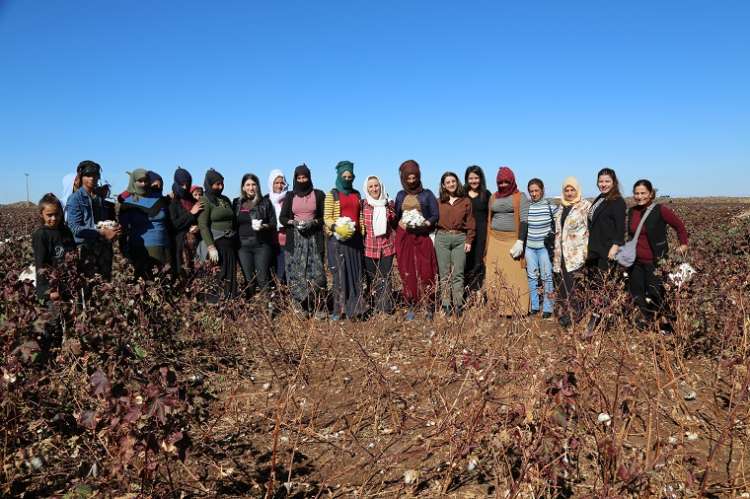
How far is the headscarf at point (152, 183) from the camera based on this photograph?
5446 millimetres

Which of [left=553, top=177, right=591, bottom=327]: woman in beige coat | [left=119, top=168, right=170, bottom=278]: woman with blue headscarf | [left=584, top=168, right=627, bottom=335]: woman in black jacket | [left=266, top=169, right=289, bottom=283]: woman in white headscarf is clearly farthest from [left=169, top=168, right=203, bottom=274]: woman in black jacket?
[left=584, top=168, right=627, bottom=335]: woman in black jacket

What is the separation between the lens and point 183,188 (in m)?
5.88

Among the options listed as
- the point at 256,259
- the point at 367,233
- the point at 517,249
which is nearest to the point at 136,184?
the point at 256,259

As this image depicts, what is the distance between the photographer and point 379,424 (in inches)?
126

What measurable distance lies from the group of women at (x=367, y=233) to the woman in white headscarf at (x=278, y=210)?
0.02 meters

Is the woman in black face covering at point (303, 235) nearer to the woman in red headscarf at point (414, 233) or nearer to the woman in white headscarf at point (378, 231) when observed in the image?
the woman in white headscarf at point (378, 231)

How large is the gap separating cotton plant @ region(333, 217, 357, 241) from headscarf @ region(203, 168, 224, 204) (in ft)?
4.28

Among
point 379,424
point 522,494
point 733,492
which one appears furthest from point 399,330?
point 733,492

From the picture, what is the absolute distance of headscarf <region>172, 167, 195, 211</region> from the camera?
5.87 meters

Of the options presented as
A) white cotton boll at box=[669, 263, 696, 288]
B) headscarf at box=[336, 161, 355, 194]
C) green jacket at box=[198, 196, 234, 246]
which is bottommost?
white cotton boll at box=[669, 263, 696, 288]

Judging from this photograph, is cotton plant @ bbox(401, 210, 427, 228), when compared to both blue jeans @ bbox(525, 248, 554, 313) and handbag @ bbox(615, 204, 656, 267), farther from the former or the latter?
handbag @ bbox(615, 204, 656, 267)

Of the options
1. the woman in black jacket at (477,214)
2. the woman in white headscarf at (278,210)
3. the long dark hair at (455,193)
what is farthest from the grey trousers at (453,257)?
the woman in white headscarf at (278,210)

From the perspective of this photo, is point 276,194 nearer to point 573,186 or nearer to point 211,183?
point 211,183

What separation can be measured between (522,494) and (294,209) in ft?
A: 12.8
